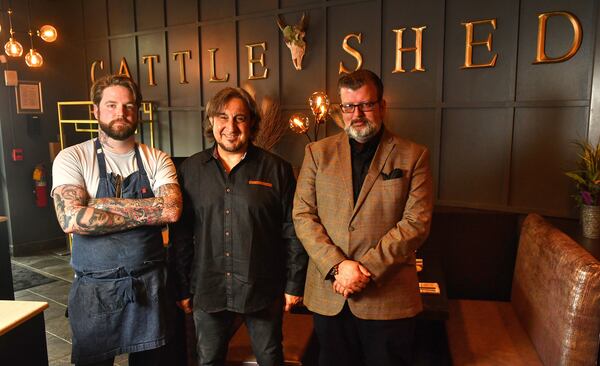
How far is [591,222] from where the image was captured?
104 inches

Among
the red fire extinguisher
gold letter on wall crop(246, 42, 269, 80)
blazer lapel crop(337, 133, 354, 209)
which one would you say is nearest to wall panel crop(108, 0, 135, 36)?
gold letter on wall crop(246, 42, 269, 80)

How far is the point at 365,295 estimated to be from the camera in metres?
1.70

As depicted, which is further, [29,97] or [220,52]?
[29,97]

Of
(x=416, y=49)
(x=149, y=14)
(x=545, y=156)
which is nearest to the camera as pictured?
(x=545, y=156)

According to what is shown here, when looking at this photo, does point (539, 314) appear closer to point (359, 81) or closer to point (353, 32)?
point (359, 81)

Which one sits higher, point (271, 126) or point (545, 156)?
point (271, 126)

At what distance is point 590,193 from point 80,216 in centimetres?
286

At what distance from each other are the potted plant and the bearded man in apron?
246 cm

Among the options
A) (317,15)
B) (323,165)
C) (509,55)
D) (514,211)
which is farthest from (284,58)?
(323,165)

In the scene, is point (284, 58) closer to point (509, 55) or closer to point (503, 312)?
point (509, 55)

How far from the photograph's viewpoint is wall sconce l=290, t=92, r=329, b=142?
3898 millimetres

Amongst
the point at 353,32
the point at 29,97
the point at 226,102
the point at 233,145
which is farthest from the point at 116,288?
the point at 29,97

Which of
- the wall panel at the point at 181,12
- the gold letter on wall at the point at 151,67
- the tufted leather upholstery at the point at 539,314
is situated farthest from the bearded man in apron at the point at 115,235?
the gold letter on wall at the point at 151,67

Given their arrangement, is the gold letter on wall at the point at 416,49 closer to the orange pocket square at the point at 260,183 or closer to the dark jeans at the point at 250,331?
the orange pocket square at the point at 260,183
